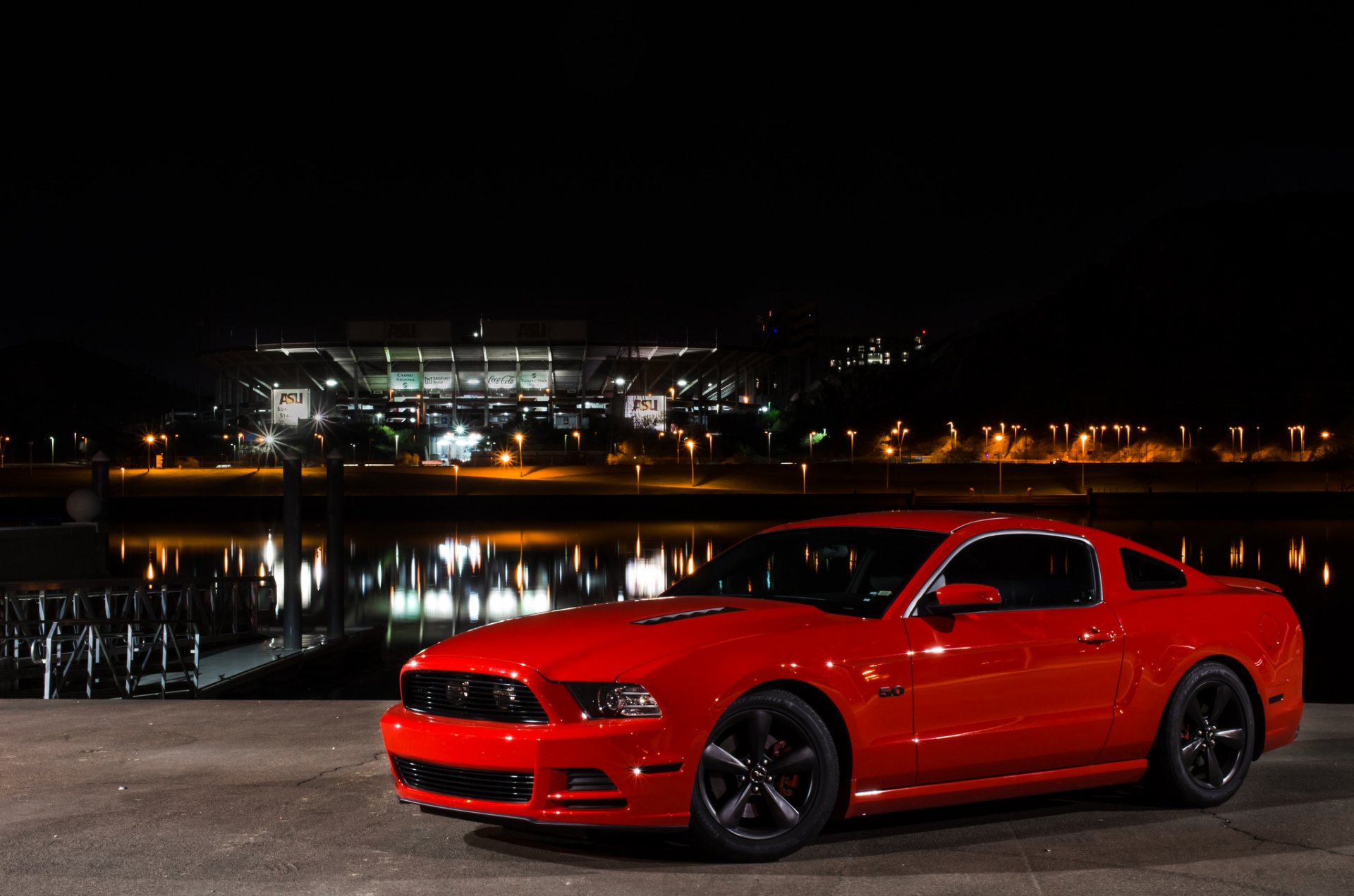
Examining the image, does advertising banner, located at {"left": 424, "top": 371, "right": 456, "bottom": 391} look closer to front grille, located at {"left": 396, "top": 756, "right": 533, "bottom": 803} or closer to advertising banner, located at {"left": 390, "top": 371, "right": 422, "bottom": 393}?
advertising banner, located at {"left": 390, "top": 371, "right": 422, "bottom": 393}

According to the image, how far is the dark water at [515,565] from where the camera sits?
2191 cm

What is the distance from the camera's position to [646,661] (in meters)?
5.02

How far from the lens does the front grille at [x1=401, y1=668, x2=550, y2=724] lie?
5.05 meters

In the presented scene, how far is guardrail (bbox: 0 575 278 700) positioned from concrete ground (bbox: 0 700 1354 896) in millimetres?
7256

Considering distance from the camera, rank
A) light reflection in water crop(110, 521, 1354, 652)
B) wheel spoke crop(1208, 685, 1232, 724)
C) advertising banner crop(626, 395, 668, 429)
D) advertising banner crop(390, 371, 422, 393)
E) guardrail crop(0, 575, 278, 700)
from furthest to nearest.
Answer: advertising banner crop(390, 371, 422, 393) → advertising banner crop(626, 395, 668, 429) → light reflection in water crop(110, 521, 1354, 652) → guardrail crop(0, 575, 278, 700) → wheel spoke crop(1208, 685, 1232, 724)

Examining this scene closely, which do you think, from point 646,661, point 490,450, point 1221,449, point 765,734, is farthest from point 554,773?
point 1221,449

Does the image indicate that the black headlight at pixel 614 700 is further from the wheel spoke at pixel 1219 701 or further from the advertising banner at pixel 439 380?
the advertising banner at pixel 439 380

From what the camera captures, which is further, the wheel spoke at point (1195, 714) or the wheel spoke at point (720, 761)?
the wheel spoke at point (1195, 714)

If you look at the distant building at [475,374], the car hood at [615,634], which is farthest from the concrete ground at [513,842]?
the distant building at [475,374]

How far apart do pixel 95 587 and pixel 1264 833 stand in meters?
16.7

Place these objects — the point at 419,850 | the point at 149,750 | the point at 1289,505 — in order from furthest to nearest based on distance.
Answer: the point at 1289,505
the point at 149,750
the point at 419,850

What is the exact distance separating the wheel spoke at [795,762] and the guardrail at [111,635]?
1044 cm

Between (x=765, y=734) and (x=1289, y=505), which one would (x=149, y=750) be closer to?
(x=765, y=734)

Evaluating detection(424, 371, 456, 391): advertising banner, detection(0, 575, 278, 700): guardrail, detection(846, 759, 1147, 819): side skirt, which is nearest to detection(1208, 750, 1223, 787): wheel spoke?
detection(846, 759, 1147, 819): side skirt
